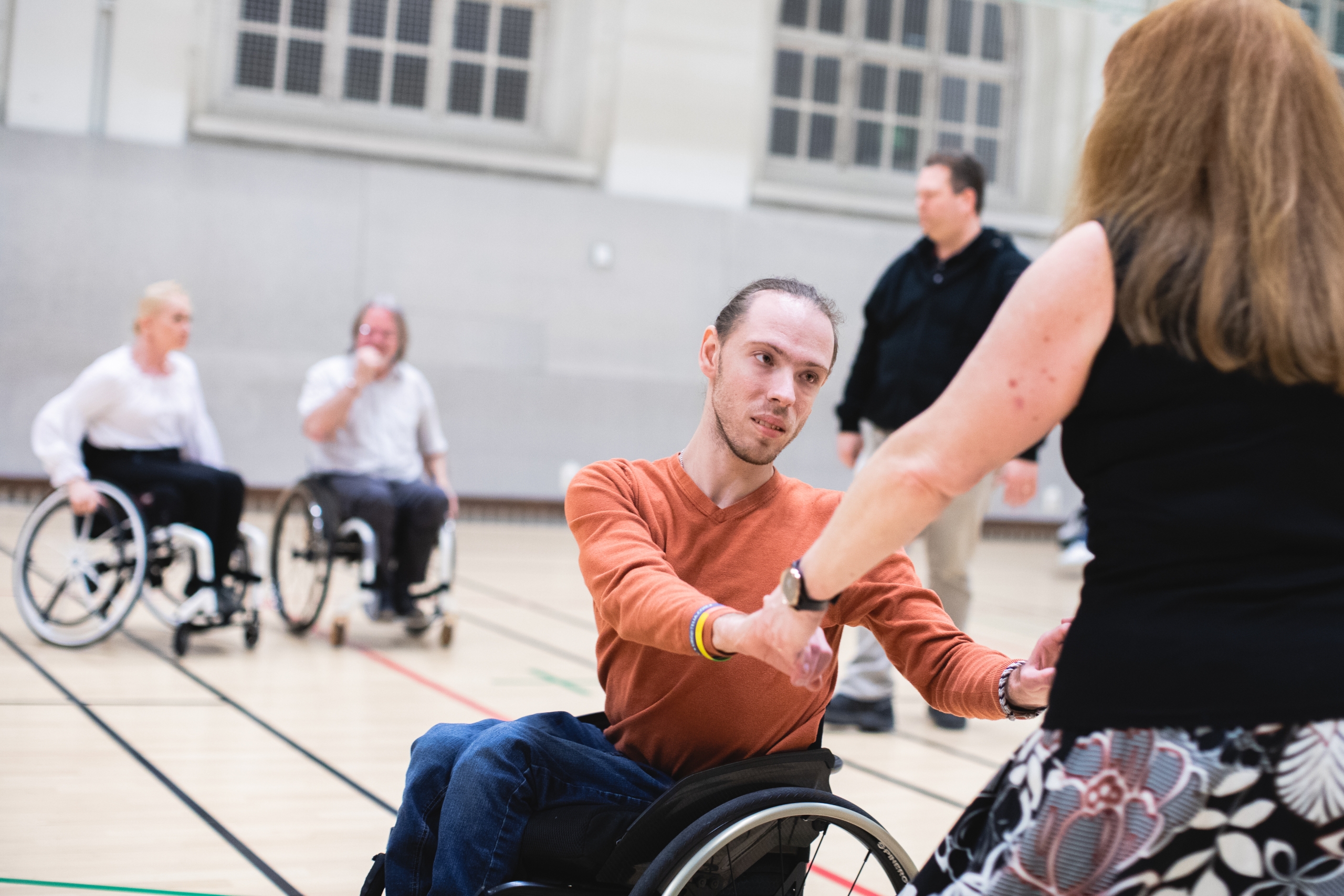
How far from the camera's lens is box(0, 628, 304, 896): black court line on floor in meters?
2.34

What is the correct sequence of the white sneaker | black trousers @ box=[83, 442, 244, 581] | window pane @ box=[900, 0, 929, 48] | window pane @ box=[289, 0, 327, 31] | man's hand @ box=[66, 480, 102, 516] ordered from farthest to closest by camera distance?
window pane @ box=[900, 0, 929, 48] < window pane @ box=[289, 0, 327, 31] < the white sneaker < black trousers @ box=[83, 442, 244, 581] < man's hand @ box=[66, 480, 102, 516]

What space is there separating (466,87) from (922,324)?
268 inches

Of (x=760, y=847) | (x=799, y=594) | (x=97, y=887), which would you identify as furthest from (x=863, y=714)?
(x=799, y=594)

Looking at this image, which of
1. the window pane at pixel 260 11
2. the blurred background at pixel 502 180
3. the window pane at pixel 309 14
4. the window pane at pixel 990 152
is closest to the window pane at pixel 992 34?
the blurred background at pixel 502 180

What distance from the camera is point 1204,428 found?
38.4 inches

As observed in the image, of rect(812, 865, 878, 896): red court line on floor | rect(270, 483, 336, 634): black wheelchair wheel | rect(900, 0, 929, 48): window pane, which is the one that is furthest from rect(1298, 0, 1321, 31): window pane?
rect(812, 865, 878, 896): red court line on floor

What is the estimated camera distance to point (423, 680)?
4160mm

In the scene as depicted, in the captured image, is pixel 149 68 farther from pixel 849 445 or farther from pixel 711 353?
pixel 711 353

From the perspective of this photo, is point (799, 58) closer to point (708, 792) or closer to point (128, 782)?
point (128, 782)

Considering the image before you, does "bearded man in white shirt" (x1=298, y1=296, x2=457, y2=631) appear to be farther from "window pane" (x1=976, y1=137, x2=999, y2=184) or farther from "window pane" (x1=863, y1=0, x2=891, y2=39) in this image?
"window pane" (x1=976, y1=137, x2=999, y2=184)

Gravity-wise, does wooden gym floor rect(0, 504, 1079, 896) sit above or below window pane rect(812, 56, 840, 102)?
below

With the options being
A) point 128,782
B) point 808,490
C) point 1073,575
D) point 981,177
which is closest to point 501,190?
point 1073,575

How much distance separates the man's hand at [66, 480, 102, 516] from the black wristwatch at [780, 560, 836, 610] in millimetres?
3414

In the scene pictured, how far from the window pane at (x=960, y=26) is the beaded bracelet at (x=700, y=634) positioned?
1042 cm
